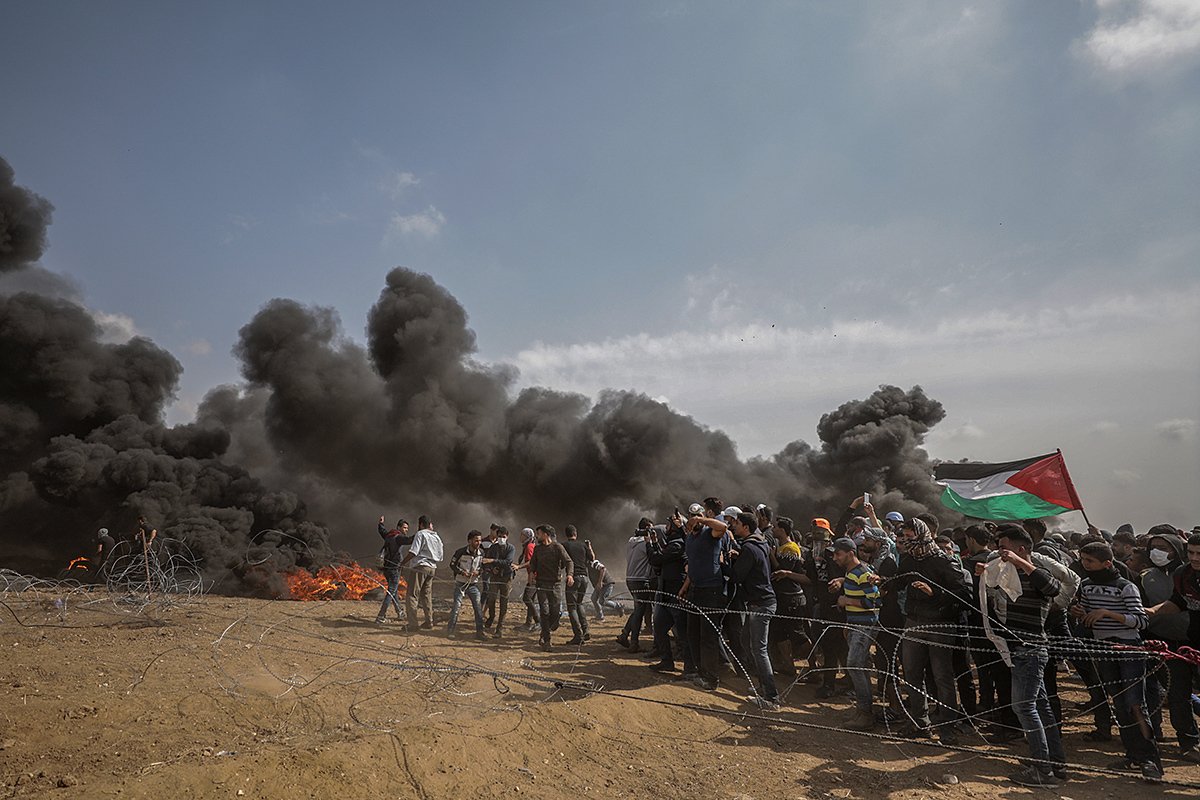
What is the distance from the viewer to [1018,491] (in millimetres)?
13930

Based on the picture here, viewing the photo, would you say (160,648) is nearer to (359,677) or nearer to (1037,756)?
(359,677)

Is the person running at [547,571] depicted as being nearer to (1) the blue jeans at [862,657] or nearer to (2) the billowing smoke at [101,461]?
(1) the blue jeans at [862,657]

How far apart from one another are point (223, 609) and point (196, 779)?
1180cm

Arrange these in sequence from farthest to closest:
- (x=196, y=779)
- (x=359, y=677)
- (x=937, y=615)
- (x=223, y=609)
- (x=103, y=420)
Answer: (x=103, y=420)
(x=223, y=609)
(x=359, y=677)
(x=937, y=615)
(x=196, y=779)

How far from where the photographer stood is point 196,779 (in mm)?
5102

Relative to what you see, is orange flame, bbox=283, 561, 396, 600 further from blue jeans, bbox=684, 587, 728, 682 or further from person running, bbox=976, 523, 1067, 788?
person running, bbox=976, 523, 1067, 788

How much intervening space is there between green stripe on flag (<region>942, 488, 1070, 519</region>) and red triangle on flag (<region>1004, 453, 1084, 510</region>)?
0.20 meters

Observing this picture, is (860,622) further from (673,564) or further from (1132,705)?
(673,564)

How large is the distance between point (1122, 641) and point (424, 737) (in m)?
6.69

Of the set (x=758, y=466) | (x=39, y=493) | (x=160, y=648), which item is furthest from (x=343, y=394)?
(x=160, y=648)

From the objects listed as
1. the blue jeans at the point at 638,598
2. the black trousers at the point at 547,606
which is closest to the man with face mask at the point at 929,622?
the blue jeans at the point at 638,598

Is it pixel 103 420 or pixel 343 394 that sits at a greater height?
pixel 343 394

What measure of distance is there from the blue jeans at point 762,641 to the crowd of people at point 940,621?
19 mm

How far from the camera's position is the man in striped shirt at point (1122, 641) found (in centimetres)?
611
